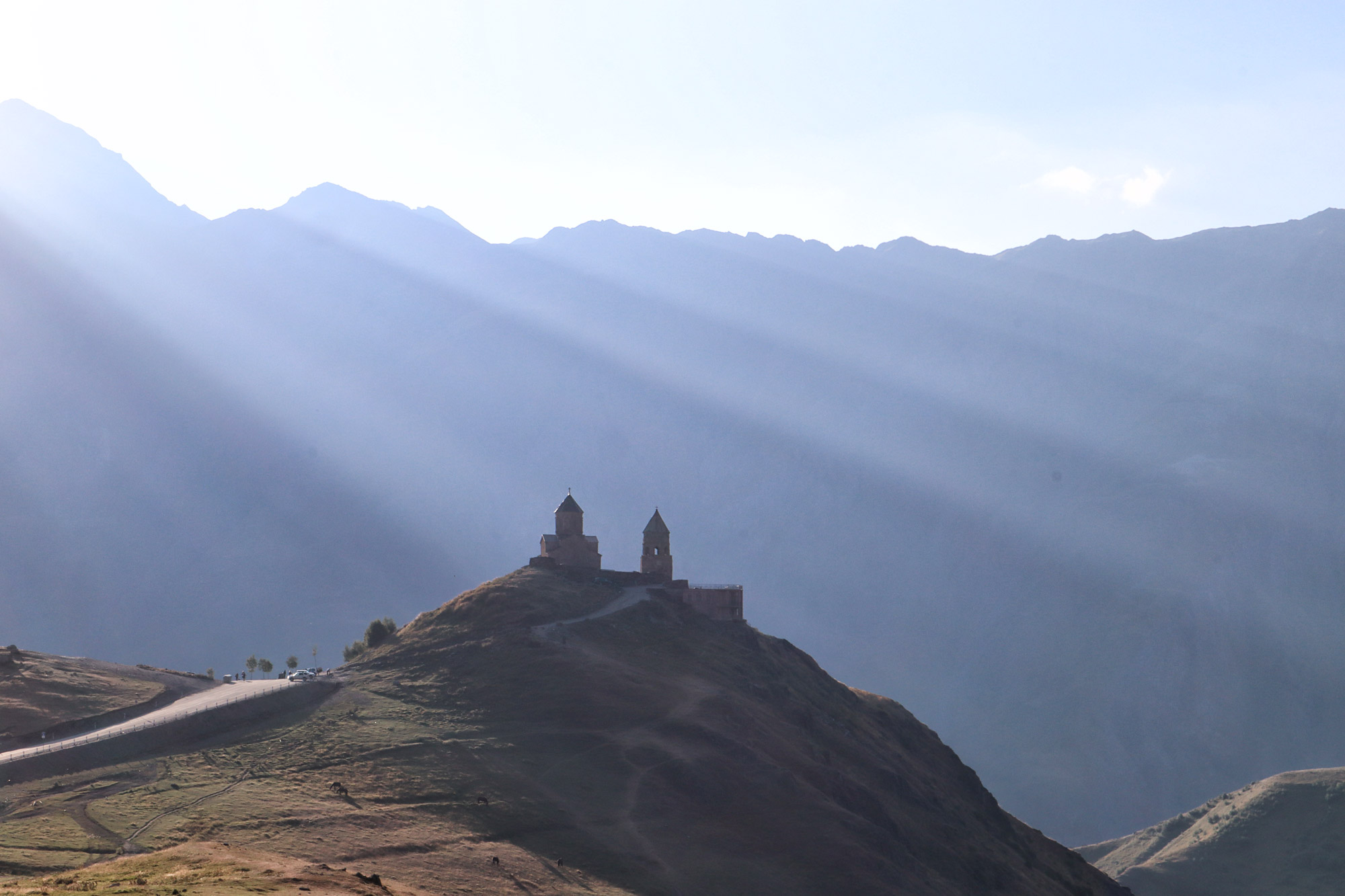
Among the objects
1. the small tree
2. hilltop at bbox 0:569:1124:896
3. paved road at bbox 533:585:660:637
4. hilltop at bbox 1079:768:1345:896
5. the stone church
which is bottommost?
hilltop at bbox 1079:768:1345:896

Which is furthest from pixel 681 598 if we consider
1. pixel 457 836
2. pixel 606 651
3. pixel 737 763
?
pixel 457 836

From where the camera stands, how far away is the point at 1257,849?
388ft

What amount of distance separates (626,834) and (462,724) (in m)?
12.5

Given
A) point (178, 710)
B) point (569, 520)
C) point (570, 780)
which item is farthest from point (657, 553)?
point (178, 710)

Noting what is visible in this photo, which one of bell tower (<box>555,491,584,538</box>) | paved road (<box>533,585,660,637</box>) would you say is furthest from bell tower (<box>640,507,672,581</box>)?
bell tower (<box>555,491,584,538</box>)

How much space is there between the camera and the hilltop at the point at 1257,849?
113m

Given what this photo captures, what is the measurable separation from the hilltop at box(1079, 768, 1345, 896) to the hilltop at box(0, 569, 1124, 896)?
47.1m

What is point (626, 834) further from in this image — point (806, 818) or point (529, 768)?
point (806, 818)

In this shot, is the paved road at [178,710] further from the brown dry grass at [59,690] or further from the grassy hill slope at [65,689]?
the brown dry grass at [59,690]

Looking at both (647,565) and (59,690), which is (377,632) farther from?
(59,690)

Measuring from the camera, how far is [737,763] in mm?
56094

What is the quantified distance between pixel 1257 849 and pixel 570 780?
4023 inches

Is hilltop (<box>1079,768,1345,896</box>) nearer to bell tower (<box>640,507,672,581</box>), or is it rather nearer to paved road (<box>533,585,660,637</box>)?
bell tower (<box>640,507,672,581</box>)

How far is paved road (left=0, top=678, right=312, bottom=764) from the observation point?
4684 cm
